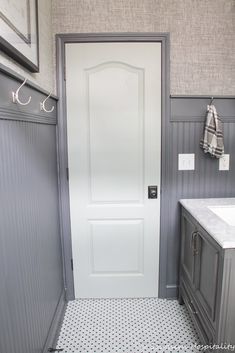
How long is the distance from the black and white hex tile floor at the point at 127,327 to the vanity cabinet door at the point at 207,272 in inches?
14.8

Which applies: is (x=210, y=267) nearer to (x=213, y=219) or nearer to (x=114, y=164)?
(x=213, y=219)

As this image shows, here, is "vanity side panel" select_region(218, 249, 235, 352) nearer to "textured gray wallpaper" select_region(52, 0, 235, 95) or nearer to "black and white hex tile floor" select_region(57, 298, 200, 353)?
"black and white hex tile floor" select_region(57, 298, 200, 353)

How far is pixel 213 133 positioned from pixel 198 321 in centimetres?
129

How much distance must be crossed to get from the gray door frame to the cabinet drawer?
0.25m

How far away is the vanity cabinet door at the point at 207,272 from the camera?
4.26 feet

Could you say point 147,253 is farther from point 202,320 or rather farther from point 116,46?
point 116,46

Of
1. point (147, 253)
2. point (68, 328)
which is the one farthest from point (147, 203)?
point (68, 328)

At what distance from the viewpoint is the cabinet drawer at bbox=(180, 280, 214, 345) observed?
1.41 metres

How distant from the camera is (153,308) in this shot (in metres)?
2.01

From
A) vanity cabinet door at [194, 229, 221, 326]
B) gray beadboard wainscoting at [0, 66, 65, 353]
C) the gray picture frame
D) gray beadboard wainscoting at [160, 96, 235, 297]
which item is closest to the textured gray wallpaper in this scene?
gray beadboard wainscoting at [160, 96, 235, 297]

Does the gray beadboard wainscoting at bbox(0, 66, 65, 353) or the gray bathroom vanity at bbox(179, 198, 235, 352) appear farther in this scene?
the gray bathroom vanity at bbox(179, 198, 235, 352)

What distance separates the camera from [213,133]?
6.02 feet

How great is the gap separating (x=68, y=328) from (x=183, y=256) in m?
1.02

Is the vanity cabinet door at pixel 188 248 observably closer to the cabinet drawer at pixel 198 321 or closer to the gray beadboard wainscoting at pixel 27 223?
the cabinet drawer at pixel 198 321
